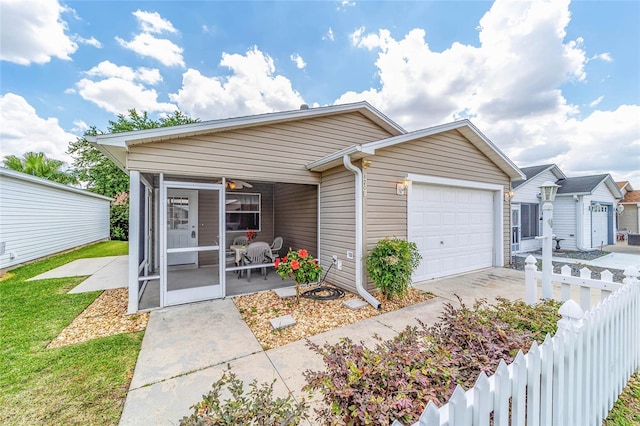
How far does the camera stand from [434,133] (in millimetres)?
5922

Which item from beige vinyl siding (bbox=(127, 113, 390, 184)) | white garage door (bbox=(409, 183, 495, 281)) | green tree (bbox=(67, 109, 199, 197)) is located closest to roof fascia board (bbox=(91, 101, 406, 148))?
beige vinyl siding (bbox=(127, 113, 390, 184))

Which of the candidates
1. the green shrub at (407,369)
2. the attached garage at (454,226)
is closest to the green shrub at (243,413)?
the green shrub at (407,369)

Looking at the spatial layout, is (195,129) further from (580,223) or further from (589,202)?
(589,202)

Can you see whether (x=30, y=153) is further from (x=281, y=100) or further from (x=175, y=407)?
(x=175, y=407)

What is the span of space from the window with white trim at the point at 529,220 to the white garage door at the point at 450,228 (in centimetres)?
502

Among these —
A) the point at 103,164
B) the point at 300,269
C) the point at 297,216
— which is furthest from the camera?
the point at 103,164

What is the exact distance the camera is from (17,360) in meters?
2.99

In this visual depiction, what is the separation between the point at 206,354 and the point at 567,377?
11.1 ft

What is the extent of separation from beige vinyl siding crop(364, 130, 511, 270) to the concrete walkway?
1.72 meters

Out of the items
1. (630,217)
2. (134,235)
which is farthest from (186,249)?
(630,217)

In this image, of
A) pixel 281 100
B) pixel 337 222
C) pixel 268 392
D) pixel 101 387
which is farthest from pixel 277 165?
pixel 281 100

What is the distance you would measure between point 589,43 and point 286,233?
426 inches

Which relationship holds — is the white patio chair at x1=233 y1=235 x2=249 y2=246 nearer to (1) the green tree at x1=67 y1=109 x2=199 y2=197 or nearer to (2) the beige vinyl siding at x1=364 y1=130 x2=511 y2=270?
(2) the beige vinyl siding at x1=364 y1=130 x2=511 y2=270

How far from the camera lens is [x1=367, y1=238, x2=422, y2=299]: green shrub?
464 centimetres
